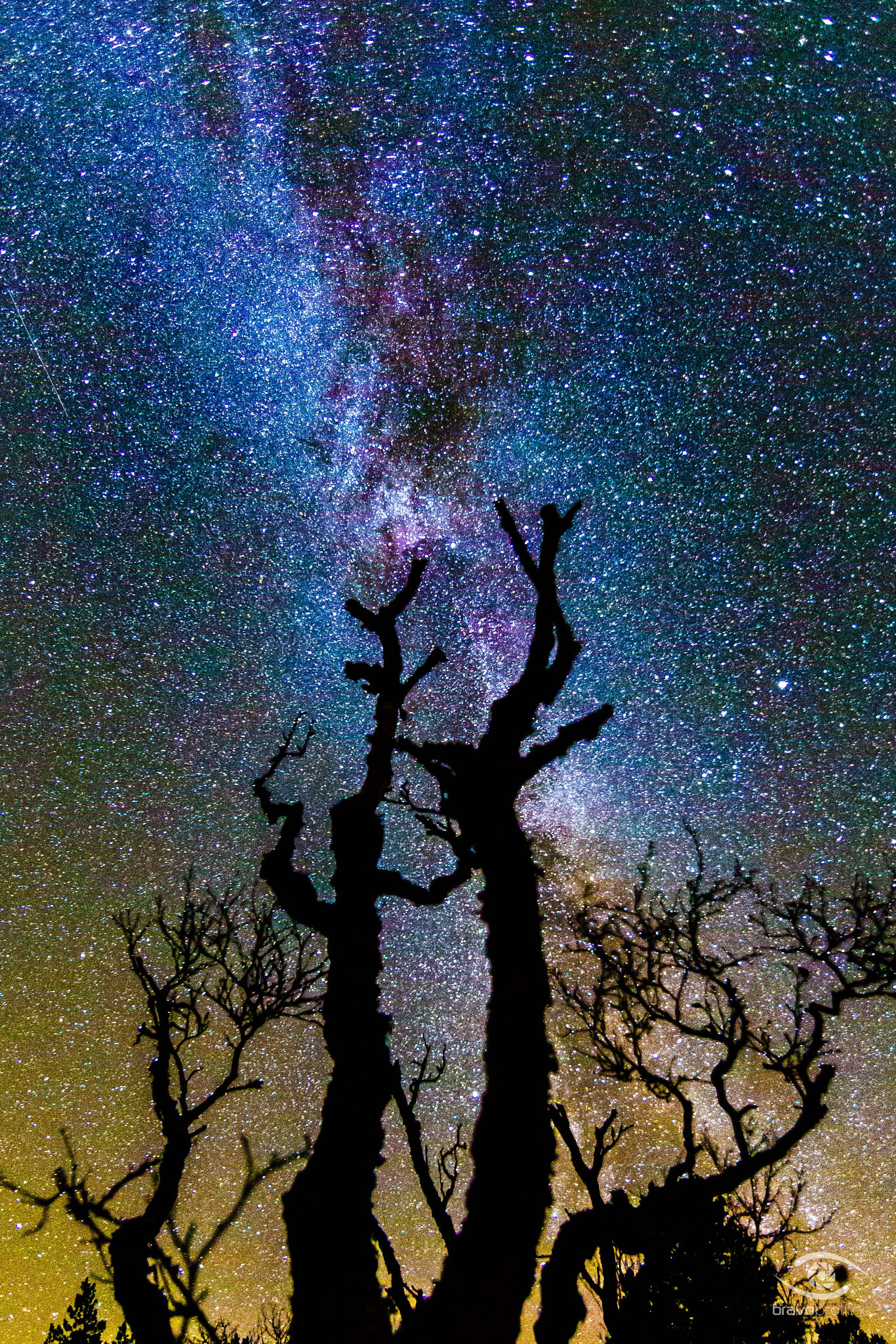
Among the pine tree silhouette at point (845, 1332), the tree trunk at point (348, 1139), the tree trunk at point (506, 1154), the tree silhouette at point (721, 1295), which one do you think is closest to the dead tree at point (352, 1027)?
the tree trunk at point (348, 1139)

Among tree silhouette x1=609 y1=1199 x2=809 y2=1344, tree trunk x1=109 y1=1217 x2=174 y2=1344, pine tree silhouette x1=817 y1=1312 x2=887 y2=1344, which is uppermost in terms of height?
tree trunk x1=109 y1=1217 x2=174 y2=1344

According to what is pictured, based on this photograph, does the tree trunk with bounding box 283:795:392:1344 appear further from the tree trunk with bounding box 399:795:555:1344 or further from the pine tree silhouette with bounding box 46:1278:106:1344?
the pine tree silhouette with bounding box 46:1278:106:1344

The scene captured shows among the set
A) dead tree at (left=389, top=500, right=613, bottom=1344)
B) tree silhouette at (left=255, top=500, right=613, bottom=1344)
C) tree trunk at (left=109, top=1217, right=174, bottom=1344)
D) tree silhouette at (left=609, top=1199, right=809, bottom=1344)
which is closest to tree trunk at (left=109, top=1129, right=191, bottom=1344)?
tree trunk at (left=109, top=1217, right=174, bottom=1344)

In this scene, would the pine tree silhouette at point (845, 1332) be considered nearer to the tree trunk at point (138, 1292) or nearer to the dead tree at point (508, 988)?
the tree trunk at point (138, 1292)

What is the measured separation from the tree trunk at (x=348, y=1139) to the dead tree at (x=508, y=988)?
1.42ft

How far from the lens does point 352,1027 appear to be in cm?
559

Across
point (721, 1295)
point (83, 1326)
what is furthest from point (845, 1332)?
point (83, 1326)

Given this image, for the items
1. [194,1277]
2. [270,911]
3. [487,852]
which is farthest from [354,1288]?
[194,1277]

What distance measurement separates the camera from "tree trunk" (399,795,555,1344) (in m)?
3.88

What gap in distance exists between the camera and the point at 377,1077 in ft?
17.9

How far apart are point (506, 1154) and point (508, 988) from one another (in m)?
0.94

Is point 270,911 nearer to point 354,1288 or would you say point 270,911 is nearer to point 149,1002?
point 149,1002

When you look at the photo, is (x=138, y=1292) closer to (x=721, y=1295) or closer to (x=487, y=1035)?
(x=487, y=1035)

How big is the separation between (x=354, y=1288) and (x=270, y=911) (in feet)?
23.5
